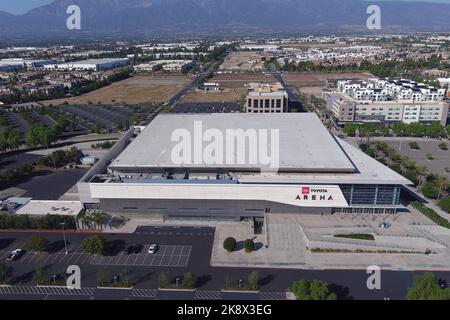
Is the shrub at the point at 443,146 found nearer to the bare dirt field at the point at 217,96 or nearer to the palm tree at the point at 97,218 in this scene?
the bare dirt field at the point at 217,96

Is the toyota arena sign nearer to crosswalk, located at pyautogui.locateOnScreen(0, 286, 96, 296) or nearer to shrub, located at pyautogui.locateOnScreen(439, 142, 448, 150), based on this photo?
crosswalk, located at pyautogui.locateOnScreen(0, 286, 96, 296)

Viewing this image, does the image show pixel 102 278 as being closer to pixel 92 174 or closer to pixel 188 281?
pixel 188 281

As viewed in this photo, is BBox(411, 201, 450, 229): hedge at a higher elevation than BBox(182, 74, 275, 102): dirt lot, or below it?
below

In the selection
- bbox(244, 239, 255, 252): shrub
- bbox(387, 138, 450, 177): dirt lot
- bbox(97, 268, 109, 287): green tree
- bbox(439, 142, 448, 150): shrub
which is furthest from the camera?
bbox(439, 142, 448, 150): shrub

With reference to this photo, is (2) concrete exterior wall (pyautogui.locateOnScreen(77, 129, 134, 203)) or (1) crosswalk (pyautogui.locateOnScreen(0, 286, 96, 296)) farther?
(2) concrete exterior wall (pyautogui.locateOnScreen(77, 129, 134, 203))

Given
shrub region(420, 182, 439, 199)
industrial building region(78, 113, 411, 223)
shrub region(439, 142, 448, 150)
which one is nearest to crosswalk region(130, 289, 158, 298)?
industrial building region(78, 113, 411, 223)

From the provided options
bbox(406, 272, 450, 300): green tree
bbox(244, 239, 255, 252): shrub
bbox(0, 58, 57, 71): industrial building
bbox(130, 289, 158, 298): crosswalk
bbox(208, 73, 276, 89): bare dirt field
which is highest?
bbox(0, 58, 57, 71): industrial building

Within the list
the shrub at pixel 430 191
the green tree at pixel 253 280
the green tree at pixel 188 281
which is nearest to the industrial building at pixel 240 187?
the shrub at pixel 430 191
